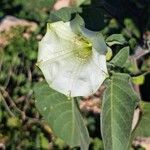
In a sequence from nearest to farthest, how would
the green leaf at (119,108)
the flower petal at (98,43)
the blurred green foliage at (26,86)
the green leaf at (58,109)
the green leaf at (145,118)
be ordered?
1. the flower petal at (98,43)
2. the green leaf at (119,108)
3. the green leaf at (58,109)
4. the green leaf at (145,118)
5. the blurred green foliage at (26,86)

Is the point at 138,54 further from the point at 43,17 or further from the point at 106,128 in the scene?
the point at 43,17

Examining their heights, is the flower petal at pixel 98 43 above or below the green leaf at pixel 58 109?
above

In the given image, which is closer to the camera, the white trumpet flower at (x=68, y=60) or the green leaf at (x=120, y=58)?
the white trumpet flower at (x=68, y=60)

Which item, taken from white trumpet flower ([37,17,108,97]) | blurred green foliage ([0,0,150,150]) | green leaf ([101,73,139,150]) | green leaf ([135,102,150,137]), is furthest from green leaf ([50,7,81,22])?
blurred green foliage ([0,0,150,150])

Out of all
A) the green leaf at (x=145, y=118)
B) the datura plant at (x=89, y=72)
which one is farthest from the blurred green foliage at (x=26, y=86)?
the datura plant at (x=89, y=72)

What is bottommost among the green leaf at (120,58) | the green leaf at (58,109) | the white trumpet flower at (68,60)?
the green leaf at (58,109)

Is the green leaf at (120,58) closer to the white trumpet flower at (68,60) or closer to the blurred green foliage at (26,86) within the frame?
the white trumpet flower at (68,60)

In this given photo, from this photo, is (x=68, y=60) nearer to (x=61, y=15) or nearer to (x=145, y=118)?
(x=61, y=15)

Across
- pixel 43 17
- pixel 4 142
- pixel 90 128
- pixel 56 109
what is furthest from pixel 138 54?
pixel 43 17
